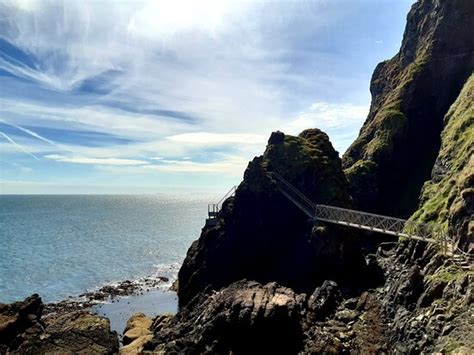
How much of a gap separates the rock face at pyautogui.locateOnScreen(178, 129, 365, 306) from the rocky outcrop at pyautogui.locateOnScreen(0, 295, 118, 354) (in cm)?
2124

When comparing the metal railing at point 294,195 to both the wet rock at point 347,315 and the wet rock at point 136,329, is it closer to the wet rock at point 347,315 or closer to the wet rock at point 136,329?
the wet rock at point 347,315

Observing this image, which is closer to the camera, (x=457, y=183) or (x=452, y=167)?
(x=457, y=183)

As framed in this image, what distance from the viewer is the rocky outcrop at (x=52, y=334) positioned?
112ft

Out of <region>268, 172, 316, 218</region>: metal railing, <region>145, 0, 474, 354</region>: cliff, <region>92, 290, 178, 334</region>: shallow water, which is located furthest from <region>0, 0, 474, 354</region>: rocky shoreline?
<region>92, 290, 178, 334</region>: shallow water

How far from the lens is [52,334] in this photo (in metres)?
35.2

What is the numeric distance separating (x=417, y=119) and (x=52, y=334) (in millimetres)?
85600

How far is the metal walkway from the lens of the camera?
36688mm

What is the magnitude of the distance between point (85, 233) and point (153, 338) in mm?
120456

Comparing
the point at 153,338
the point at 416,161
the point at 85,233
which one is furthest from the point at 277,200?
the point at 85,233

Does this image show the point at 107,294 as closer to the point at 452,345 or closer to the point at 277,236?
the point at 277,236

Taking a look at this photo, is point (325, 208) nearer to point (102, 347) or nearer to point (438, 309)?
point (438, 309)

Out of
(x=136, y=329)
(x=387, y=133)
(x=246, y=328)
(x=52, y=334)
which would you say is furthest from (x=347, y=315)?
(x=387, y=133)

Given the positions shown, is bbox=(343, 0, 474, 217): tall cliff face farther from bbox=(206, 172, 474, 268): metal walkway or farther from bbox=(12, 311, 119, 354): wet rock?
bbox=(12, 311, 119, 354): wet rock

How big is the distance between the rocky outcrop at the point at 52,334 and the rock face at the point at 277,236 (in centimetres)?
2124
